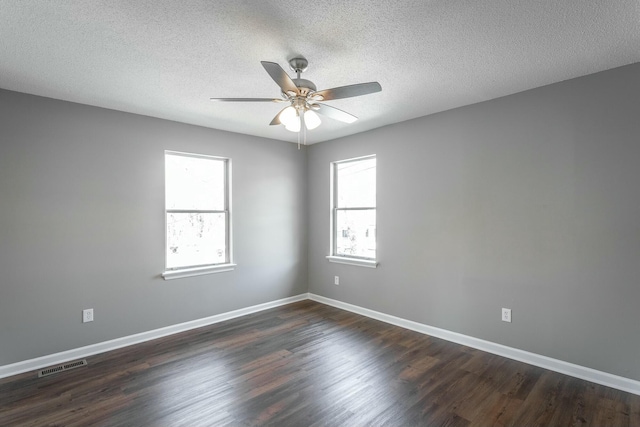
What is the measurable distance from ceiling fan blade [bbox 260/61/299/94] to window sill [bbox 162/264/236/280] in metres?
2.66

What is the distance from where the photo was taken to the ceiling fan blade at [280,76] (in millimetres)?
1817

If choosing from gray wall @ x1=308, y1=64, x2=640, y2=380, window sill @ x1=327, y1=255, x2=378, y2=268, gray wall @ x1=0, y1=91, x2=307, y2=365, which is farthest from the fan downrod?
window sill @ x1=327, y1=255, x2=378, y2=268

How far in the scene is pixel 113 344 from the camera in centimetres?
331

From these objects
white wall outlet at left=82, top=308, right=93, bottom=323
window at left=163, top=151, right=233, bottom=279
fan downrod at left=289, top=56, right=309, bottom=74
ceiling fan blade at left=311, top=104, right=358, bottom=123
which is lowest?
white wall outlet at left=82, top=308, right=93, bottom=323

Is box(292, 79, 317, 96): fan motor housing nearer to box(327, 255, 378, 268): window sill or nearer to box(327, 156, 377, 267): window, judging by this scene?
box(327, 156, 377, 267): window

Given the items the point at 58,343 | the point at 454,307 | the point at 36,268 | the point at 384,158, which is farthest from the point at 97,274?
the point at 454,307

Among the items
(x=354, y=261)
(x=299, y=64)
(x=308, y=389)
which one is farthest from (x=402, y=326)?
(x=299, y=64)

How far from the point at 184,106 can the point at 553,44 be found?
324cm

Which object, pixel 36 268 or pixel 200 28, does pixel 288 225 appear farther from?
pixel 200 28

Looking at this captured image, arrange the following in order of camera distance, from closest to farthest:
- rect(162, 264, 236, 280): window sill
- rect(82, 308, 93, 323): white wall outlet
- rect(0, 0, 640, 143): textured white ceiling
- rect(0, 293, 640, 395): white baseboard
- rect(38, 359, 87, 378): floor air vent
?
rect(0, 0, 640, 143): textured white ceiling, rect(0, 293, 640, 395): white baseboard, rect(38, 359, 87, 378): floor air vent, rect(82, 308, 93, 323): white wall outlet, rect(162, 264, 236, 280): window sill

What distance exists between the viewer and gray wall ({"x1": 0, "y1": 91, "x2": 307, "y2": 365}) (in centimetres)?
286

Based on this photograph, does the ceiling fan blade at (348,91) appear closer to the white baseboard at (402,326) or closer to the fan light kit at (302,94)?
the fan light kit at (302,94)

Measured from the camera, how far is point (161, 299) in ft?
12.1

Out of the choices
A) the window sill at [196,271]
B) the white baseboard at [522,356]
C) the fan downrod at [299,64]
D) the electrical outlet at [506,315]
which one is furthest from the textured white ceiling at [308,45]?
the white baseboard at [522,356]
